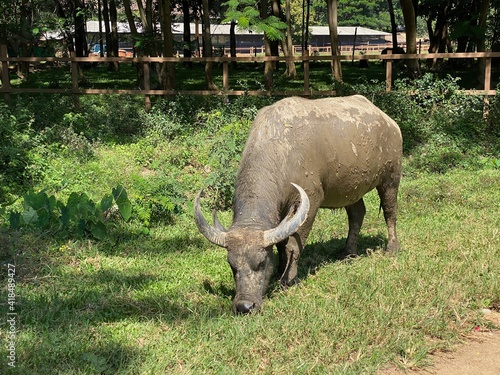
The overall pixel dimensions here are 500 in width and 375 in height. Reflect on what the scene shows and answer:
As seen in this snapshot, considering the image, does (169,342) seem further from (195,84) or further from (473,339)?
(195,84)

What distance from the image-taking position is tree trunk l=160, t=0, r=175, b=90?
15.8 meters

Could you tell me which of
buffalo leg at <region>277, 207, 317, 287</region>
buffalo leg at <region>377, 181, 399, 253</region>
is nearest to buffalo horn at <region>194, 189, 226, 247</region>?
buffalo leg at <region>277, 207, 317, 287</region>

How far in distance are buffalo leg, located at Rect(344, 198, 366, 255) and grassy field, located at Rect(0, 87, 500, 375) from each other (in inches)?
7.5

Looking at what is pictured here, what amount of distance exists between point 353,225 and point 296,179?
5.89ft

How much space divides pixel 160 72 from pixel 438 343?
529 inches

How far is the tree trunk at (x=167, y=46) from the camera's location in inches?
622

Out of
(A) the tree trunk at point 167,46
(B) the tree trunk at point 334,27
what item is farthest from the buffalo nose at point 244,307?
(B) the tree trunk at point 334,27

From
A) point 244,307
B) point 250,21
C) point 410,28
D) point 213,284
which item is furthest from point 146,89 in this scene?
point 244,307

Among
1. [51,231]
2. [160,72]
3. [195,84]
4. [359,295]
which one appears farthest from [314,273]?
[195,84]

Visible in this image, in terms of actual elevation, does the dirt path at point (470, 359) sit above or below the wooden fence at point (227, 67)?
below

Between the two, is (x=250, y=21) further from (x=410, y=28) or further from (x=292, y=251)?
(x=292, y=251)

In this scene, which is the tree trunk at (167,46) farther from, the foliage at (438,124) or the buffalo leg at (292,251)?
the buffalo leg at (292,251)

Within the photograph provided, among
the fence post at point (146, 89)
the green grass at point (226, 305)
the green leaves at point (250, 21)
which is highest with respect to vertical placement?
the green leaves at point (250, 21)

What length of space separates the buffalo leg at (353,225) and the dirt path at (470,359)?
2.33 metres
